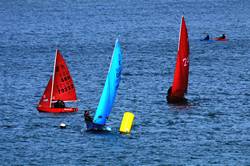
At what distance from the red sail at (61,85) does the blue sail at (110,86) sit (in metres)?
15.1

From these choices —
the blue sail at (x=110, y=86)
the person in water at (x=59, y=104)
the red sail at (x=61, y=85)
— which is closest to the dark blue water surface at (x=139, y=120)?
the person in water at (x=59, y=104)

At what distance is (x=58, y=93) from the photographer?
12975 cm

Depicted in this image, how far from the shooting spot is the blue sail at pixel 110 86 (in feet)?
372

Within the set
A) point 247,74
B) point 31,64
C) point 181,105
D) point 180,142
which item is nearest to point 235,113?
point 181,105

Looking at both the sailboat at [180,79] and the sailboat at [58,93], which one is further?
the sailboat at [180,79]

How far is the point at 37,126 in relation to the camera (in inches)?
4673

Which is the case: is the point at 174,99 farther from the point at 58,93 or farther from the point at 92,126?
the point at 92,126

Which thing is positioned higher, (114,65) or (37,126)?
(114,65)

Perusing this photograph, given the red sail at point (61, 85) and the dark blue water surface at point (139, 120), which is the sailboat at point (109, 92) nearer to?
the dark blue water surface at point (139, 120)

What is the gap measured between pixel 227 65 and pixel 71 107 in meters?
49.2

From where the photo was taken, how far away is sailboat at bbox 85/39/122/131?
113438mm

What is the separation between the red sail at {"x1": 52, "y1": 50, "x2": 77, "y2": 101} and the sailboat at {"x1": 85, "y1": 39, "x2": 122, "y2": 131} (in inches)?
594

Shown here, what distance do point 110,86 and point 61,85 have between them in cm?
1654

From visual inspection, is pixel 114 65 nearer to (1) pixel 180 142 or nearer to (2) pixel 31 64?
(1) pixel 180 142
